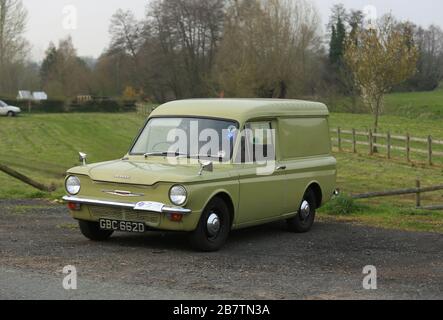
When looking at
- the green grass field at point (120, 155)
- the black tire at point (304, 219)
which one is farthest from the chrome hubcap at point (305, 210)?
the green grass field at point (120, 155)

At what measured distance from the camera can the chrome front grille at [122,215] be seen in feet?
31.1

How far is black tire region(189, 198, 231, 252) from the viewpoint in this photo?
31.5 ft

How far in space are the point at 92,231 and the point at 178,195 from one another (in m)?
1.77

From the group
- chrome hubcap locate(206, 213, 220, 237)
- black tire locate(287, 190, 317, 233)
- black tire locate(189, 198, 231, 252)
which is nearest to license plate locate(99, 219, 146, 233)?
black tire locate(189, 198, 231, 252)

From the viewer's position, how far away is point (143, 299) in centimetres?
673

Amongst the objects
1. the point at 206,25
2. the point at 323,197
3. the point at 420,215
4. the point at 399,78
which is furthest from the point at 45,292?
the point at 206,25

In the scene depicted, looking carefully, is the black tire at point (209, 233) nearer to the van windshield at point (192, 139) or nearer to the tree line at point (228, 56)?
the van windshield at point (192, 139)

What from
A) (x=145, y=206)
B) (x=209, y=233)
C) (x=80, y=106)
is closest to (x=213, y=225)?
(x=209, y=233)

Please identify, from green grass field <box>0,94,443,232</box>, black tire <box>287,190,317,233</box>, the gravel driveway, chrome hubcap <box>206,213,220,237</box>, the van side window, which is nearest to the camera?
the gravel driveway

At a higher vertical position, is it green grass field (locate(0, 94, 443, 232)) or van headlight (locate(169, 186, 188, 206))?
van headlight (locate(169, 186, 188, 206))

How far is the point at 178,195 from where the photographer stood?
9.36m

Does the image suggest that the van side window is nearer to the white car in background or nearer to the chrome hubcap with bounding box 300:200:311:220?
the chrome hubcap with bounding box 300:200:311:220

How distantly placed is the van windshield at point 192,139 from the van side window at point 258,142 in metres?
0.26

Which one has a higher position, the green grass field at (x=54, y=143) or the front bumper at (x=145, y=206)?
the front bumper at (x=145, y=206)
